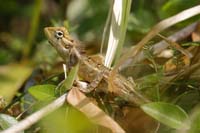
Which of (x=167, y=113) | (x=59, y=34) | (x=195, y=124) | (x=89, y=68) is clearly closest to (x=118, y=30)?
(x=89, y=68)

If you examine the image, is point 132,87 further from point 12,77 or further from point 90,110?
point 12,77

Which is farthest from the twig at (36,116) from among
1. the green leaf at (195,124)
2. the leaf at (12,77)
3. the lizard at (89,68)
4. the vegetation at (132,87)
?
the leaf at (12,77)

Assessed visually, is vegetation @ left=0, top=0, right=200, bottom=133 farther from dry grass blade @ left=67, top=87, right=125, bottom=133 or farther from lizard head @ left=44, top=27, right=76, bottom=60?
lizard head @ left=44, top=27, right=76, bottom=60

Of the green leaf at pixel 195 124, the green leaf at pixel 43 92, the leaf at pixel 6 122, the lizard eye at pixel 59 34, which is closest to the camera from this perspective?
the green leaf at pixel 195 124

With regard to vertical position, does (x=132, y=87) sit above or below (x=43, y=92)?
below

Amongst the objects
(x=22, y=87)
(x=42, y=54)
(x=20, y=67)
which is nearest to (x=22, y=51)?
(x=20, y=67)

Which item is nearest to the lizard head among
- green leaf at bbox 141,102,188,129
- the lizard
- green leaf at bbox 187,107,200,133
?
the lizard

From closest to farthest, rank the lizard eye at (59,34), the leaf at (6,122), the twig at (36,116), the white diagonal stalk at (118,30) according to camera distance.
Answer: the twig at (36,116) < the leaf at (6,122) < the white diagonal stalk at (118,30) < the lizard eye at (59,34)

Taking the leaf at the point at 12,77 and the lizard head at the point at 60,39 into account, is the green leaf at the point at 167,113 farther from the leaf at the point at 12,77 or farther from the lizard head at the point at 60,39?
the leaf at the point at 12,77
